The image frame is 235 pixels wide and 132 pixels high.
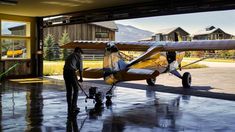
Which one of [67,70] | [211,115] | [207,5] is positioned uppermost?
[207,5]

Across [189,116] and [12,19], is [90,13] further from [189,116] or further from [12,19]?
[189,116]

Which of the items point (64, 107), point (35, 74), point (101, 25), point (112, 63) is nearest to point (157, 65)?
point (112, 63)

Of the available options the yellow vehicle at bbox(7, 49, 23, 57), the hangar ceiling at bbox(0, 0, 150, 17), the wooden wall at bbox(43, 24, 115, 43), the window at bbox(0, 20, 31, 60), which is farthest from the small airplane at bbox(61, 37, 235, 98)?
the wooden wall at bbox(43, 24, 115, 43)

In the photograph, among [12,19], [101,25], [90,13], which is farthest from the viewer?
[101,25]

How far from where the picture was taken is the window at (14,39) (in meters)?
19.3

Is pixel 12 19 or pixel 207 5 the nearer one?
pixel 207 5

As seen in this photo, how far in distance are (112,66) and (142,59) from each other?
9.06ft

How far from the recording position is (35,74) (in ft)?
67.3

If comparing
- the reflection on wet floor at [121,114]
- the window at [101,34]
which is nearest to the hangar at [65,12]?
the reflection on wet floor at [121,114]

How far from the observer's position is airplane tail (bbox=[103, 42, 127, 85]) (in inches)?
412

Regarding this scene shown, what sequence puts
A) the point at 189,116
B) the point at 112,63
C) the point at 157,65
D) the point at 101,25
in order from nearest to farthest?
the point at 189,116
the point at 112,63
the point at 157,65
the point at 101,25

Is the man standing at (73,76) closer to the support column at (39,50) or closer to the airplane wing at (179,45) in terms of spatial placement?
the airplane wing at (179,45)

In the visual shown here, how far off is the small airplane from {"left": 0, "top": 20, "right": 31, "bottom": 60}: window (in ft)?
22.4

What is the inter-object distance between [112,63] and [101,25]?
29514 mm
